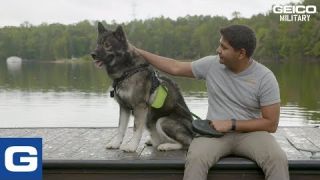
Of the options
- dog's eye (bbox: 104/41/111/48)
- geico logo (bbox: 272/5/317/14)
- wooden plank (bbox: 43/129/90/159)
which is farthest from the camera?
geico logo (bbox: 272/5/317/14)

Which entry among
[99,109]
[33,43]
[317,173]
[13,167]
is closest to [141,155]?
[13,167]

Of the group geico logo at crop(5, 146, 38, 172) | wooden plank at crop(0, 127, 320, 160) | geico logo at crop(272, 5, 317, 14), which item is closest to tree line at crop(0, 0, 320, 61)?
geico logo at crop(272, 5, 317, 14)

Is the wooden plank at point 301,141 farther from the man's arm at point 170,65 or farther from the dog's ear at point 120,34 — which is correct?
Result: the dog's ear at point 120,34

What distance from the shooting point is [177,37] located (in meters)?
63.4

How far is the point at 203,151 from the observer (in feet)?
15.9

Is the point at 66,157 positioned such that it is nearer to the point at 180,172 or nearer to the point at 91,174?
the point at 91,174

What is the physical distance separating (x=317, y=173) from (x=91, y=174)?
2.12m

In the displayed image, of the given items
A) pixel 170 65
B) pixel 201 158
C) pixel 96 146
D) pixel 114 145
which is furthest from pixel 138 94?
pixel 201 158

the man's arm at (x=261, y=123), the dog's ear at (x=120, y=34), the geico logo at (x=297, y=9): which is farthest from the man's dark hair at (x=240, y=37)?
the geico logo at (x=297, y=9)

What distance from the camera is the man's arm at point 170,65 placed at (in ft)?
17.6

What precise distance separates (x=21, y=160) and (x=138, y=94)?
1319 mm

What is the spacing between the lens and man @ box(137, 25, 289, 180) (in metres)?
4.77

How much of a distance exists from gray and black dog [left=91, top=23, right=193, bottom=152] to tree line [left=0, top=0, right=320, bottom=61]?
45205 mm

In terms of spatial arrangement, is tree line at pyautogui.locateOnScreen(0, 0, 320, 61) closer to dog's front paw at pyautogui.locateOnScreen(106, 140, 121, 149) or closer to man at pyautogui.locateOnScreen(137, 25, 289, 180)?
dog's front paw at pyautogui.locateOnScreen(106, 140, 121, 149)
